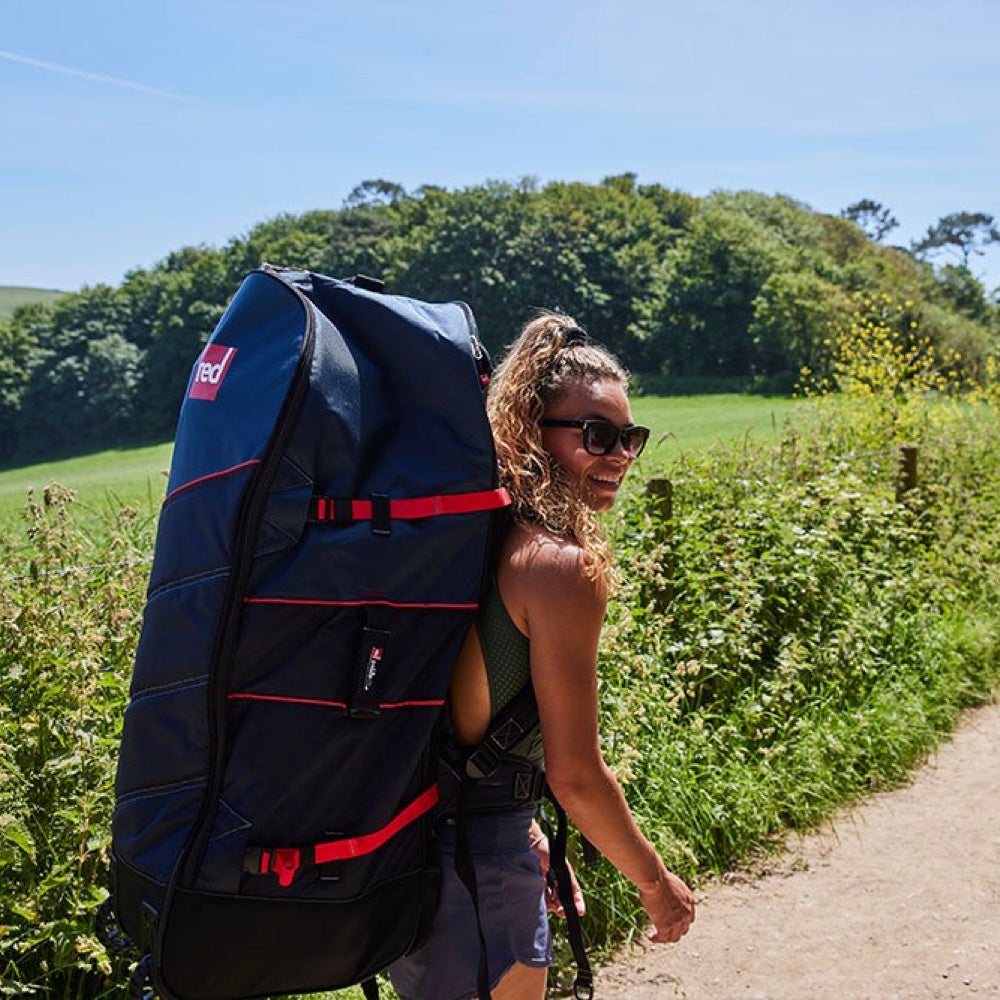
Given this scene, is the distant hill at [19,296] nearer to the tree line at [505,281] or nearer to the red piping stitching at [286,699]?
the tree line at [505,281]

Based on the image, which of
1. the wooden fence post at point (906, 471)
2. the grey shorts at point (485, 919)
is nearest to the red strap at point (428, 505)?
the grey shorts at point (485, 919)

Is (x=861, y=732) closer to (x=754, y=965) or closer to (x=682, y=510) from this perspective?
(x=682, y=510)

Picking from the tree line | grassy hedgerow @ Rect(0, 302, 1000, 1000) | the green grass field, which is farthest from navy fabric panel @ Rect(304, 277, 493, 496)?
the tree line

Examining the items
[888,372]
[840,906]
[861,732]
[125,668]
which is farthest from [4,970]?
[888,372]

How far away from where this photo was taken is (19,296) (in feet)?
297

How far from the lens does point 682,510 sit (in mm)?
6262

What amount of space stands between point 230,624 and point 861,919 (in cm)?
344

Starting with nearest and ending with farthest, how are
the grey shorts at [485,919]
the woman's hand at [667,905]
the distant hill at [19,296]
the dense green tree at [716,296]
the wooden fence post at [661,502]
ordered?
the grey shorts at [485,919], the woman's hand at [667,905], the wooden fence post at [661,502], the dense green tree at [716,296], the distant hill at [19,296]

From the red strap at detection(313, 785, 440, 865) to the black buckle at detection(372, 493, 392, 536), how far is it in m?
0.47

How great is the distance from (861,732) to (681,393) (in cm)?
4337

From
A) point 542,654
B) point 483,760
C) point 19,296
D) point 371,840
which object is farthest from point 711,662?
point 19,296

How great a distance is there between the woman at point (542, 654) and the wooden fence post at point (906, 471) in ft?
20.7

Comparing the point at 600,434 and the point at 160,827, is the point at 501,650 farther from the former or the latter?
the point at 160,827

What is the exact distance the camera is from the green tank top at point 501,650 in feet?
6.30
